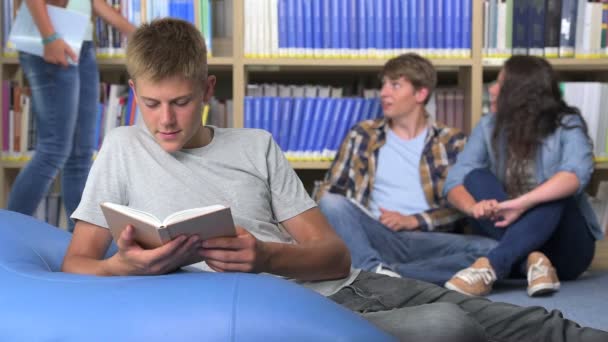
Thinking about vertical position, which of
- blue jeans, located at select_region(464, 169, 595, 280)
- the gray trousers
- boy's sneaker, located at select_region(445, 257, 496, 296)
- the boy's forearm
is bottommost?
boy's sneaker, located at select_region(445, 257, 496, 296)

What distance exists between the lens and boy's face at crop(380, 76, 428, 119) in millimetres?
3256

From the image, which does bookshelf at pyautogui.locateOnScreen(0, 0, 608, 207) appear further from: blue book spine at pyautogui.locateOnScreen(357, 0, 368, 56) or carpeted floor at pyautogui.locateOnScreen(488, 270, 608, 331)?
carpeted floor at pyautogui.locateOnScreen(488, 270, 608, 331)

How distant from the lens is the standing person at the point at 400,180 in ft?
10.0

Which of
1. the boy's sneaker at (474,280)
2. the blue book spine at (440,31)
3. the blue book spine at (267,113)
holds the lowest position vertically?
the boy's sneaker at (474,280)

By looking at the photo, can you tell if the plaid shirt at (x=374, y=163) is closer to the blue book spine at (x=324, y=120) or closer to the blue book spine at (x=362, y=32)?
the blue book spine at (x=324, y=120)

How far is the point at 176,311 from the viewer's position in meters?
1.12

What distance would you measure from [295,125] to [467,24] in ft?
2.57

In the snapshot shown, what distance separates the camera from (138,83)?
145 centimetres

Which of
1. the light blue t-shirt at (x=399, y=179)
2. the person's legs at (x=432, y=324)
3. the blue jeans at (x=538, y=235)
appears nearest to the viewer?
the person's legs at (x=432, y=324)

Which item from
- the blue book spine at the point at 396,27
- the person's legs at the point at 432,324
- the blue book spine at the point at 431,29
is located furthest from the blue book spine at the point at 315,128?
the person's legs at the point at 432,324

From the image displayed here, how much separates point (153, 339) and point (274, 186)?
1.52 ft

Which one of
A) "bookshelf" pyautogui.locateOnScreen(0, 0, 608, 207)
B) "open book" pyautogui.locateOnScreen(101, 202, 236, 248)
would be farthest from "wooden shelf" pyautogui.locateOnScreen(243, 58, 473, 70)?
"open book" pyautogui.locateOnScreen(101, 202, 236, 248)

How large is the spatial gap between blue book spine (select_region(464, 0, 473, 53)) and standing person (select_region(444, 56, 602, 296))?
0.98 feet

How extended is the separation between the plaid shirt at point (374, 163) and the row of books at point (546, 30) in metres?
0.44
